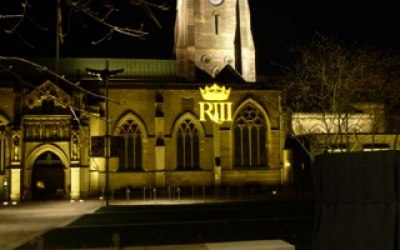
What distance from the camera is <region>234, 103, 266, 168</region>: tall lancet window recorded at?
5109 cm

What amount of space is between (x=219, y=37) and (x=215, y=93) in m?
9.70

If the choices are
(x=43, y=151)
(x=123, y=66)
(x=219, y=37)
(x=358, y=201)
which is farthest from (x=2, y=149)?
(x=358, y=201)

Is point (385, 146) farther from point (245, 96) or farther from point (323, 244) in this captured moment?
point (323, 244)

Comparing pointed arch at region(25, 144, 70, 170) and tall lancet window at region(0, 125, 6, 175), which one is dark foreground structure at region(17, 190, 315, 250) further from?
tall lancet window at region(0, 125, 6, 175)

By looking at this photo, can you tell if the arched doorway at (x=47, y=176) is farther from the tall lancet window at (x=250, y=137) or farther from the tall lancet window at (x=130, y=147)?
the tall lancet window at (x=250, y=137)

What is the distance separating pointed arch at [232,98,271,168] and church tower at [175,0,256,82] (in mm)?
5639

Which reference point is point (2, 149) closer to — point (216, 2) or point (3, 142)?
point (3, 142)

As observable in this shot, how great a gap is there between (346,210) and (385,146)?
143 ft

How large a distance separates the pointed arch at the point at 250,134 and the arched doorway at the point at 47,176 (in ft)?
48.6

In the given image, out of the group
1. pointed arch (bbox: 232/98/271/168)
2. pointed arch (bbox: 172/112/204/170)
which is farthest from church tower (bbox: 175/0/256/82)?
pointed arch (bbox: 172/112/204/170)

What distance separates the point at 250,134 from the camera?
169 feet

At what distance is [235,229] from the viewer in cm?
2138

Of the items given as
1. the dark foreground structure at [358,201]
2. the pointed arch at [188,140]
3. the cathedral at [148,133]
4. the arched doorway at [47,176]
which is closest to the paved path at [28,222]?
the cathedral at [148,133]

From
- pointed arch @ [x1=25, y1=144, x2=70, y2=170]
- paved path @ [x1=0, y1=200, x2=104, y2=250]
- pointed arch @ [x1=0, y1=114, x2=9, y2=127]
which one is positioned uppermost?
pointed arch @ [x1=0, y1=114, x2=9, y2=127]
